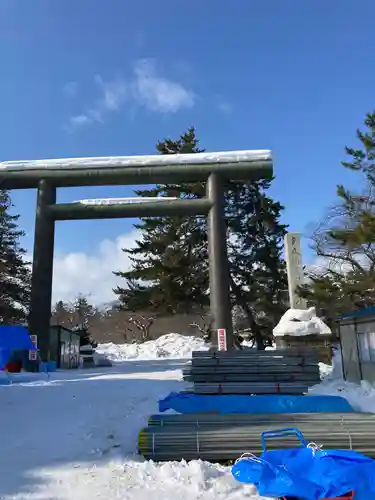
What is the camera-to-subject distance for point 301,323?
56.6 feet

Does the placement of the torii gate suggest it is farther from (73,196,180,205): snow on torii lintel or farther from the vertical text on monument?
the vertical text on monument

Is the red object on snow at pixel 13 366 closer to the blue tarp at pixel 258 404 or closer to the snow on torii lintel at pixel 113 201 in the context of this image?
the snow on torii lintel at pixel 113 201

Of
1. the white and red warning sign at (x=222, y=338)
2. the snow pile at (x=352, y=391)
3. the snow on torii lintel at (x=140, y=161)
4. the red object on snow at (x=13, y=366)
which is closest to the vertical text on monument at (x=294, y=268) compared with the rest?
the white and red warning sign at (x=222, y=338)

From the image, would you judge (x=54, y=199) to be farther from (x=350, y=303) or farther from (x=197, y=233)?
(x=350, y=303)

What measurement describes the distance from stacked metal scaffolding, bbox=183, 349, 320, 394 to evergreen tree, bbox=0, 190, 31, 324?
2458 cm

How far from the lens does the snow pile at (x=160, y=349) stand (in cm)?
3177

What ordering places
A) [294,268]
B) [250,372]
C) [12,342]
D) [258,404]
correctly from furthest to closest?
[294,268] < [12,342] < [250,372] < [258,404]

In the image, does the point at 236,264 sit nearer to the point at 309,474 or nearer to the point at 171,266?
Result: the point at 171,266

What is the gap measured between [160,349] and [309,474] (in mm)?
29590

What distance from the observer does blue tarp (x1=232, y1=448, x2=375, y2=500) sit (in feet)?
13.7

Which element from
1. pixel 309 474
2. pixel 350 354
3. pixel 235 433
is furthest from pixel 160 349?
pixel 309 474

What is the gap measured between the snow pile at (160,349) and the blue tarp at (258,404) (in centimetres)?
2210

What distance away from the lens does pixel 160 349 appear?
1313 inches

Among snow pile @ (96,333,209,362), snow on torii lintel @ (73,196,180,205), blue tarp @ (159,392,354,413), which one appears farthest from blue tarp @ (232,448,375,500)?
snow pile @ (96,333,209,362)
